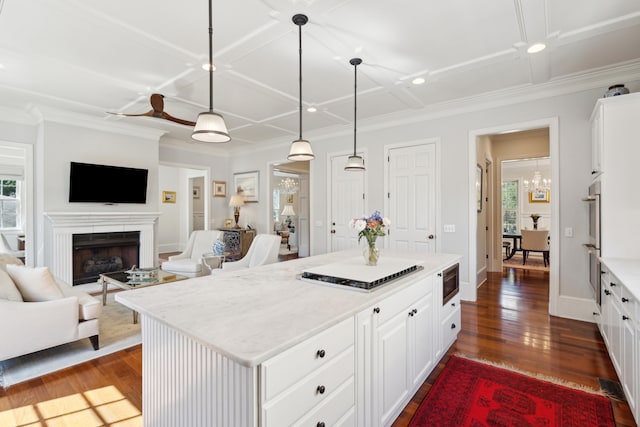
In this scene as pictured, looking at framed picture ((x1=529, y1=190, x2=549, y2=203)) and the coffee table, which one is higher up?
framed picture ((x1=529, y1=190, x2=549, y2=203))

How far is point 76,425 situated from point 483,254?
5.65 metres

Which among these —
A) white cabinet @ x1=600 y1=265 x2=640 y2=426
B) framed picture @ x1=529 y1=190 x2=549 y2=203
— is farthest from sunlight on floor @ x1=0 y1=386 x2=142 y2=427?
framed picture @ x1=529 y1=190 x2=549 y2=203

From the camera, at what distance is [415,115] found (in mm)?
4672

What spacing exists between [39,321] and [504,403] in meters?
3.54

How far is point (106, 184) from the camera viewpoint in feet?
16.9

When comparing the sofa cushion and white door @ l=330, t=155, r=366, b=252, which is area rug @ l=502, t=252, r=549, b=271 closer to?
white door @ l=330, t=155, r=366, b=252

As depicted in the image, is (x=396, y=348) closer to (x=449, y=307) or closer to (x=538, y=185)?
(x=449, y=307)

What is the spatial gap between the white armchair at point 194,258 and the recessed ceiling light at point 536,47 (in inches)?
177

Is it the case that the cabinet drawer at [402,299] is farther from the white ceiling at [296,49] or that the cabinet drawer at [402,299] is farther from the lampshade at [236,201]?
the lampshade at [236,201]

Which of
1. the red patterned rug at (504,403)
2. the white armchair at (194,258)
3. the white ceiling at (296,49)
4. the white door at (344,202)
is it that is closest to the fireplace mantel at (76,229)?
the white armchair at (194,258)

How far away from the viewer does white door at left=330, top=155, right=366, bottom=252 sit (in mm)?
5352

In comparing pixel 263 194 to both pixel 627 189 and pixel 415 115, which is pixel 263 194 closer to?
pixel 415 115

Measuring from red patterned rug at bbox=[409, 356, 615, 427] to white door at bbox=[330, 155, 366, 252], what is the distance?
3148 millimetres

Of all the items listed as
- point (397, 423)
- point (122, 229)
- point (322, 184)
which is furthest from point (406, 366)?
point (122, 229)
